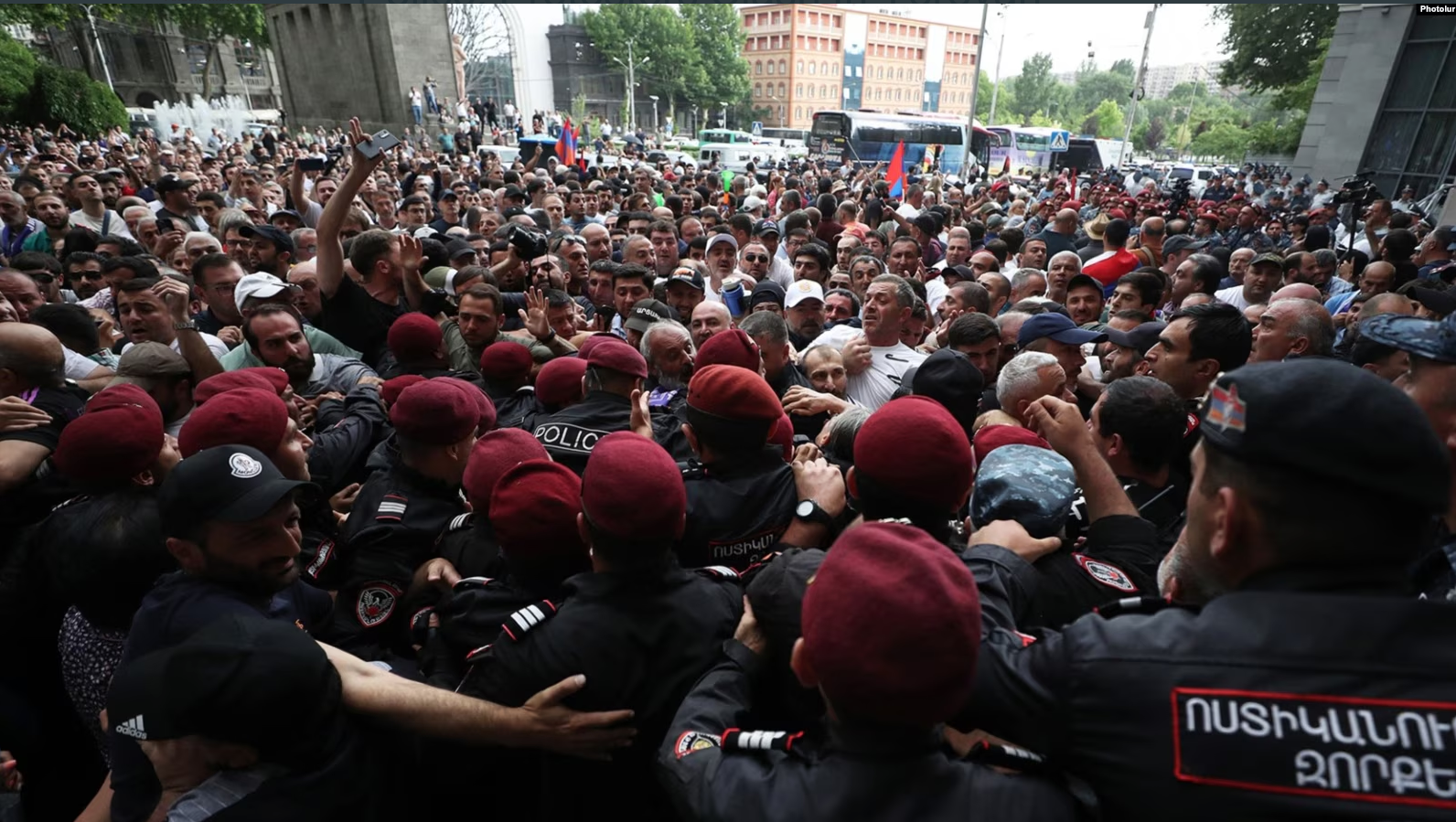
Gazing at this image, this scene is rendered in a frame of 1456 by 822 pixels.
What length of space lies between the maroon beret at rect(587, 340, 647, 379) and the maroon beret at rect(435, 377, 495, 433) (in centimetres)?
54

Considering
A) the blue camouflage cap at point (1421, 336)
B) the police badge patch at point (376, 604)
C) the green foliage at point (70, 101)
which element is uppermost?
the green foliage at point (70, 101)

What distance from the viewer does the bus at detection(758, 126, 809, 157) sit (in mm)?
38719

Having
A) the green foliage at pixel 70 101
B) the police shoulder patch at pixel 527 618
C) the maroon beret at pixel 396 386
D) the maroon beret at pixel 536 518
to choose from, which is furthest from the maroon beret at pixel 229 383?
the green foliage at pixel 70 101

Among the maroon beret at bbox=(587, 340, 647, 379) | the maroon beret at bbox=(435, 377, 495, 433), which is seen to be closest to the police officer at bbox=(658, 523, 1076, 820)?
the maroon beret at bbox=(435, 377, 495, 433)

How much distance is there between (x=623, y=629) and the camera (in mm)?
1743

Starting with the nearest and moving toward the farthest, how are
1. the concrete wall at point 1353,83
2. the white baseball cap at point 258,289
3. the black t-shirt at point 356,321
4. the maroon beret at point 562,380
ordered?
the maroon beret at point 562,380
the white baseball cap at point 258,289
the black t-shirt at point 356,321
the concrete wall at point 1353,83

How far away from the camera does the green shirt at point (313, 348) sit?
12.9ft

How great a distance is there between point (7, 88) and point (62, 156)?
13.3 meters

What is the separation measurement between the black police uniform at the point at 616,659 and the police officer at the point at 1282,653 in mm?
762

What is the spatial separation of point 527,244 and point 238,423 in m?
3.55

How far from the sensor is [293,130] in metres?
37.6

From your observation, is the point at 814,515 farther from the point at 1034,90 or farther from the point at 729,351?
the point at 1034,90

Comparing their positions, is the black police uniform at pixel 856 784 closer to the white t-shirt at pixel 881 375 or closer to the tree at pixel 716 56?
the white t-shirt at pixel 881 375

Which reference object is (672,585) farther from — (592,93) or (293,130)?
(592,93)
